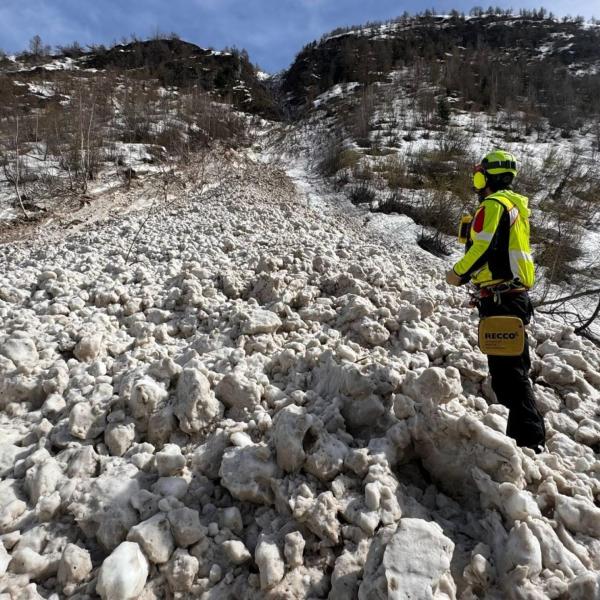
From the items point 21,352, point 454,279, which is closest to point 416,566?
point 454,279

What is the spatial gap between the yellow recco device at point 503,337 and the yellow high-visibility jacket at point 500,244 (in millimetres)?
316

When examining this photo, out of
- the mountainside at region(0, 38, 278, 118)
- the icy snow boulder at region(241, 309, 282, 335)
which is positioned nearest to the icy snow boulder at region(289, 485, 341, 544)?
the icy snow boulder at region(241, 309, 282, 335)

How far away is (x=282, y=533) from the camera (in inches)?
61.1

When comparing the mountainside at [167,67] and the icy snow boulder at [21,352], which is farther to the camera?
the mountainside at [167,67]

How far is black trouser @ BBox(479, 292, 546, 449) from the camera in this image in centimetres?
197

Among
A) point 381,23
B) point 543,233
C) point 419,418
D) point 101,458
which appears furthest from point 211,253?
point 381,23

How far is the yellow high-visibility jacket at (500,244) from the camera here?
7.64 feet

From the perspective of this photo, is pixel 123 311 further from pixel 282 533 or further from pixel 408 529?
pixel 408 529

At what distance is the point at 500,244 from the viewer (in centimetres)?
239

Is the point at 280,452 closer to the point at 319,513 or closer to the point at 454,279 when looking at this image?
the point at 319,513

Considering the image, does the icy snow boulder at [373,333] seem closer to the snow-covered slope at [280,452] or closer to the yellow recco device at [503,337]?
the snow-covered slope at [280,452]

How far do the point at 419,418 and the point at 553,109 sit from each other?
25586mm

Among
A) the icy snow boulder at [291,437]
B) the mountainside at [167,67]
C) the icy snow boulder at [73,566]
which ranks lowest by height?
the icy snow boulder at [73,566]

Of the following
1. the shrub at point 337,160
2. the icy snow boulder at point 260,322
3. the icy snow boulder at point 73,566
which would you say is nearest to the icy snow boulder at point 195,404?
the icy snow boulder at point 73,566
